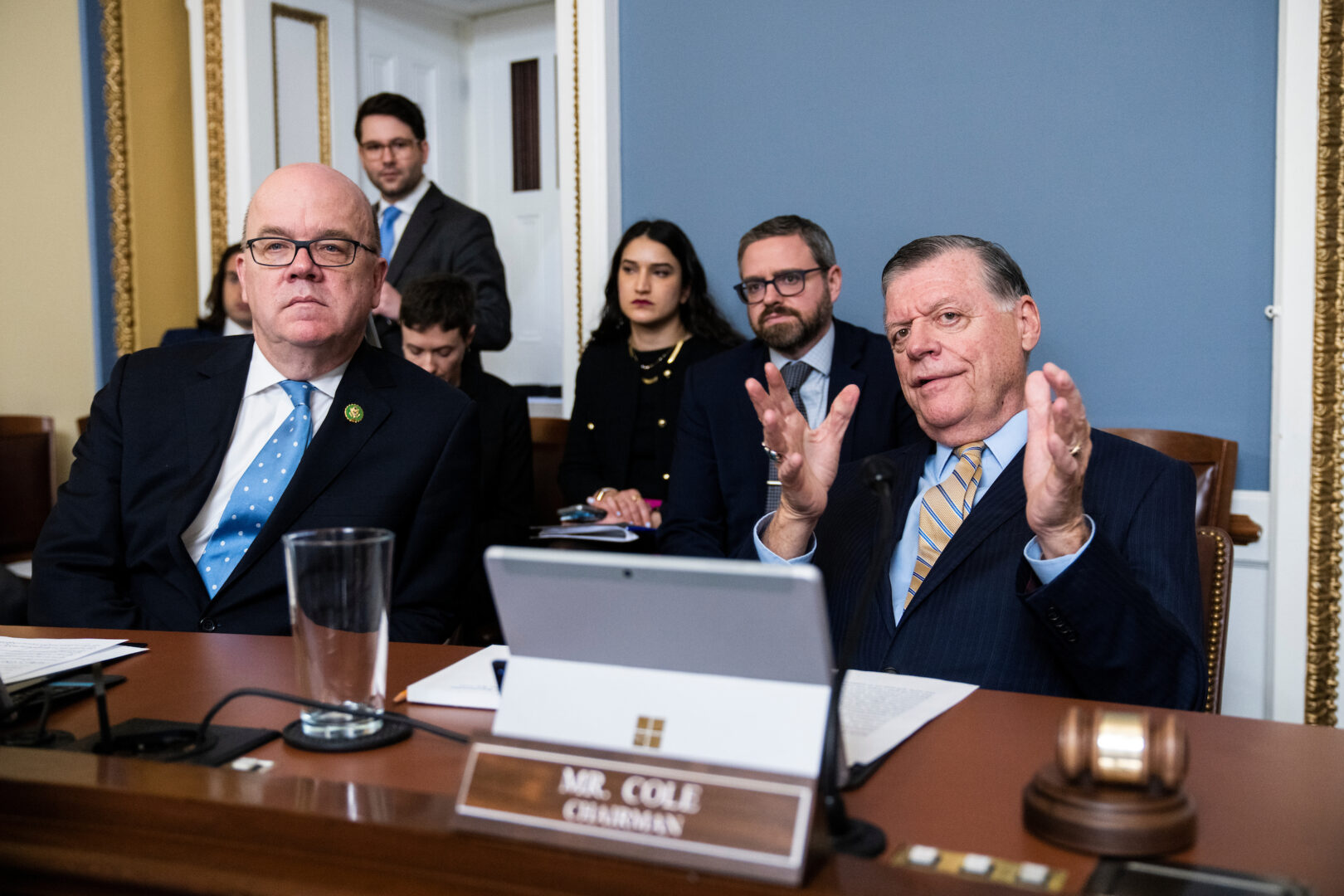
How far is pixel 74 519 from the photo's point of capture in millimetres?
1792

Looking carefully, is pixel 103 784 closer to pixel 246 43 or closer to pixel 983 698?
pixel 983 698

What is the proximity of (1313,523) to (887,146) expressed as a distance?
1.46 metres

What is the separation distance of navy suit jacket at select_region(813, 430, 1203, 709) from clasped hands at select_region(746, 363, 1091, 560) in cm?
6

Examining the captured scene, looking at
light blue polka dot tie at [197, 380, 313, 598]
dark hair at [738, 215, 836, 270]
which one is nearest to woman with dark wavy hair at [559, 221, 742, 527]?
dark hair at [738, 215, 836, 270]

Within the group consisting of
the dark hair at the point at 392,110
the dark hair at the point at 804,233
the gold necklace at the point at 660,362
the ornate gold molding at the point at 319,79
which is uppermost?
the ornate gold molding at the point at 319,79

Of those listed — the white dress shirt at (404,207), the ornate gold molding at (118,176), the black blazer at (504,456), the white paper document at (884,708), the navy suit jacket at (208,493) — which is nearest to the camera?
the white paper document at (884,708)

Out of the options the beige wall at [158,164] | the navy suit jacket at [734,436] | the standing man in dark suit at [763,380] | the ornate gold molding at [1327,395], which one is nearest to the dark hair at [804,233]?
the standing man in dark suit at [763,380]

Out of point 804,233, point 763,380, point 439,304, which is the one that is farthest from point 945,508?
point 439,304

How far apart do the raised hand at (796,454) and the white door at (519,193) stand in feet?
12.4

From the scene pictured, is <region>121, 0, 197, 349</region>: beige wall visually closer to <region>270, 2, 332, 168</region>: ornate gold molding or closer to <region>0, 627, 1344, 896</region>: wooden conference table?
<region>270, 2, 332, 168</region>: ornate gold molding

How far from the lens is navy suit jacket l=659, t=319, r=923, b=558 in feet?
8.88

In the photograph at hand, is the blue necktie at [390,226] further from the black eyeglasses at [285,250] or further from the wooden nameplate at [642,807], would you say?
the wooden nameplate at [642,807]

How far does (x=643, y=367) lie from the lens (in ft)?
11.3

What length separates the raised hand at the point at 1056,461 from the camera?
1.19m
